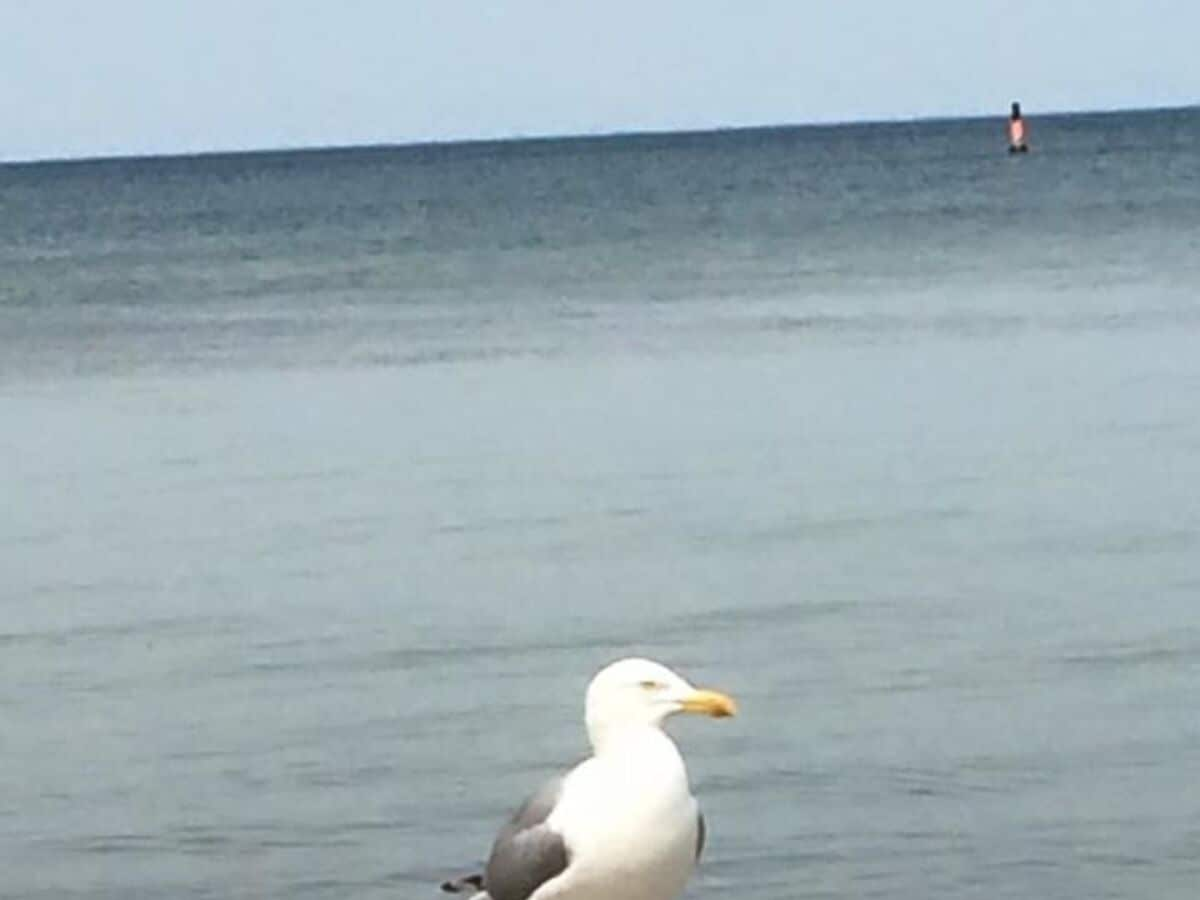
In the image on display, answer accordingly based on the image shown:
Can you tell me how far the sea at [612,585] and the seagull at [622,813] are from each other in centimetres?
378

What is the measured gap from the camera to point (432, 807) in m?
14.8

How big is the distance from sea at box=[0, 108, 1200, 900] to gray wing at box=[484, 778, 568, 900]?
3618 mm

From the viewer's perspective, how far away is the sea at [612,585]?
575 inches

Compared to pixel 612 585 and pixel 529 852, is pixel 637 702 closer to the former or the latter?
pixel 529 852

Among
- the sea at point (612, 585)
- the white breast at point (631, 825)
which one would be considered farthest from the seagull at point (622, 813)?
the sea at point (612, 585)

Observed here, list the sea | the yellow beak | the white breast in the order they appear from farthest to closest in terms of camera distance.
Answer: the sea < the yellow beak < the white breast

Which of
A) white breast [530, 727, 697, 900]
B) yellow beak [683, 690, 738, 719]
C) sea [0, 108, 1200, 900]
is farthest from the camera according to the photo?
sea [0, 108, 1200, 900]

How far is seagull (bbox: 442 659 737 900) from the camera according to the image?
382 inches

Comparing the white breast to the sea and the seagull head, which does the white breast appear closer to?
the seagull head

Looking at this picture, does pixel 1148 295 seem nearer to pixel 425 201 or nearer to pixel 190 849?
pixel 190 849

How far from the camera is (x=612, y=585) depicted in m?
19.8

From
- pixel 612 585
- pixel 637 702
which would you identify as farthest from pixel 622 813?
pixel 612 585

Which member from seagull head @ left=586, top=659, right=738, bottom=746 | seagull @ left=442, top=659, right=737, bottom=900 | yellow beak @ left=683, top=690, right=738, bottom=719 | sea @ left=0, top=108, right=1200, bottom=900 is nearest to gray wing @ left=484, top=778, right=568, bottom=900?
seagull @ left=442, top=659, right=737, bottom=900

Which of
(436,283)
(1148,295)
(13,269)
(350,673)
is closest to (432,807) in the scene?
(350,673)
